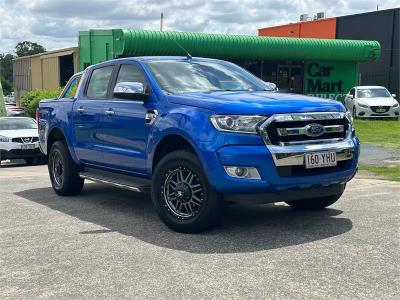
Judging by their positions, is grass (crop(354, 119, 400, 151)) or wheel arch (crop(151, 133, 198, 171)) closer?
wheel arch (crop(151, 133, 198, 171))

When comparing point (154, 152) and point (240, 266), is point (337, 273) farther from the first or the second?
point (154, 152)

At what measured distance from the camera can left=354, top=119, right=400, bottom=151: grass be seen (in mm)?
16198

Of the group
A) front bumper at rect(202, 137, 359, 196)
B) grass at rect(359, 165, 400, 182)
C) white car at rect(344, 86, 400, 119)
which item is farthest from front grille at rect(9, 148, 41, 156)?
white car at rect(344, 86, 400, 119)

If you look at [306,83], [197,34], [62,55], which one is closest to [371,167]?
[197,34]

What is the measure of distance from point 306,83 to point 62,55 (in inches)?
580

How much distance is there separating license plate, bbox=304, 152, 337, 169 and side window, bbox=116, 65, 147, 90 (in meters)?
2.11

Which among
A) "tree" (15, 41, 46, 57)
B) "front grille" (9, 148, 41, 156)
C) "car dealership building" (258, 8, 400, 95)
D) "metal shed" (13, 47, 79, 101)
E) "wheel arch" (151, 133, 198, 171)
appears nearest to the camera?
"wheel arch" (151, 133, 198, 171)

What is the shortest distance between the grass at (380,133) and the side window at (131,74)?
9493mm

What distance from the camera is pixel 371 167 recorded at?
1149 centimetres

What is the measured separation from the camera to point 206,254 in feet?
16.7

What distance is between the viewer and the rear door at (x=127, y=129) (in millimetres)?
6496

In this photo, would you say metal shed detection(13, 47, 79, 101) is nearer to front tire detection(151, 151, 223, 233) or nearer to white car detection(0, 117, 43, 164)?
white car detection(0, 117, 43, 164)

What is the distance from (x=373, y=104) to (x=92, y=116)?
19000 mm

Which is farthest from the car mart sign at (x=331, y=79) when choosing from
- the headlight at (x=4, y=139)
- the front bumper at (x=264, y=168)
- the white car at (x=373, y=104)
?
the front bumper at (x=264, y=168)
